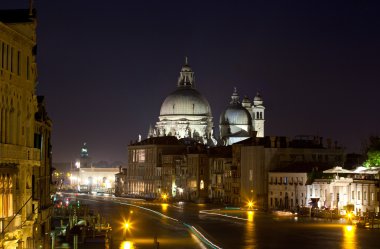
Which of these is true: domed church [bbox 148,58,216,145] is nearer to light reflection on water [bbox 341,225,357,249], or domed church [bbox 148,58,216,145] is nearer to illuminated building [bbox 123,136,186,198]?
illuminated building [bbox 123,136,186,198]

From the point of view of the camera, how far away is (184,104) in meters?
180

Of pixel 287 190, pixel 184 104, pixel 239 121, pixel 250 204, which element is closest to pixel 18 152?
pixel 287 190

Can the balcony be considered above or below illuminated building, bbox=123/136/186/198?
below

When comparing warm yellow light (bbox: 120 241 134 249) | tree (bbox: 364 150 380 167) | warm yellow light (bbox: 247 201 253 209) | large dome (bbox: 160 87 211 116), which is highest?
large dome (bbox: 160 87 211 116)

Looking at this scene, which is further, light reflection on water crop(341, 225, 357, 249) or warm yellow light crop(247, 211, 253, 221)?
warm yellow light crop(247, 211, 253, 221)

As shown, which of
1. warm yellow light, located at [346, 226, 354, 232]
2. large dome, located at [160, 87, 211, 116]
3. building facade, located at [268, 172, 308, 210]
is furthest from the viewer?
large dome, located at [160, 87, 211, 116]

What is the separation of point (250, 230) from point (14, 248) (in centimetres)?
4542

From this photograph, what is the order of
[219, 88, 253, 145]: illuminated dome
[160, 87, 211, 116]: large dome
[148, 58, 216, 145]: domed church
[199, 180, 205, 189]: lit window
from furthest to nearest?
1. [160, 87, 211, 116]: large dome
2. [148, 58, 216, 145]: domed church
3. [219, 88, 253, 145]: illuminated dome
4. [199, 180, 205, 189]: lit window

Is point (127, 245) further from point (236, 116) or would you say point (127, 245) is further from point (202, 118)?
point (202, 118)

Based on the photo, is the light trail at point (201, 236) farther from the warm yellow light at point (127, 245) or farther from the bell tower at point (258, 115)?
the bell tower at point (258, 115)

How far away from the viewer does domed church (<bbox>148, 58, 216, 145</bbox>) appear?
178 metres

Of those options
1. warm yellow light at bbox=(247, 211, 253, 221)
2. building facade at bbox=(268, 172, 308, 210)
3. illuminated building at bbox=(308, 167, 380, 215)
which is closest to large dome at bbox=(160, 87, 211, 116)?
building facade at bbox=(268, 172, 308, 210)

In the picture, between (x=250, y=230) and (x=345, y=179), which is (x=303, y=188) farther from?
(x=250, y=230)

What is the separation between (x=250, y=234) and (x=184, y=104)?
112 metres
